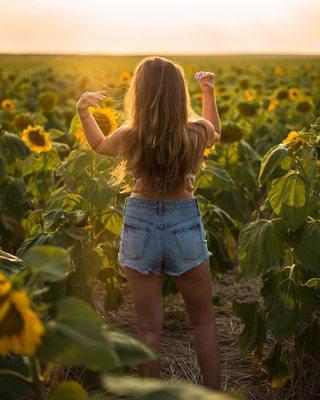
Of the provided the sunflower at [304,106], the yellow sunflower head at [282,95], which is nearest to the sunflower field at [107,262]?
the sunflower at [304,106]

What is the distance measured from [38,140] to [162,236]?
7.27 ft

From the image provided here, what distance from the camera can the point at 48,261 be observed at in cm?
137

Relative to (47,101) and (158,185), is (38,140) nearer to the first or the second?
(158,185)

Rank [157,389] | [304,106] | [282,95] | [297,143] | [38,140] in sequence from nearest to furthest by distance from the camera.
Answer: [157,389], [297,143], [38,140], [304,106], [282,95]

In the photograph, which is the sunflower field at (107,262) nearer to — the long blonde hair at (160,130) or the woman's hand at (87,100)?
the woman's hand at (87,100)

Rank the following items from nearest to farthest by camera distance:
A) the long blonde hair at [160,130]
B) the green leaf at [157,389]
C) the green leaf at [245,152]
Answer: the green leaf at [157,389] < the long blonde hair at [160,130] < the green leaf at [245,152]

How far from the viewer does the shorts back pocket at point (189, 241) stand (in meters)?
2.68

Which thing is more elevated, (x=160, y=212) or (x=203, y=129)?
(x=203, y=129)

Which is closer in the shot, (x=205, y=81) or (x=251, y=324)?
(x=205, y=81)

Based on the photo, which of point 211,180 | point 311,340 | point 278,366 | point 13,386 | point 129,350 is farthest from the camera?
point 211,180

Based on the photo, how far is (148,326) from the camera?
2797mm

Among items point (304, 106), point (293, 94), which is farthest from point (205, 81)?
point (293, 94)

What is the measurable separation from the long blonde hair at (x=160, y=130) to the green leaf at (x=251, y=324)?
0.73 metres

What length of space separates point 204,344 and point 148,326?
0.24 meters
